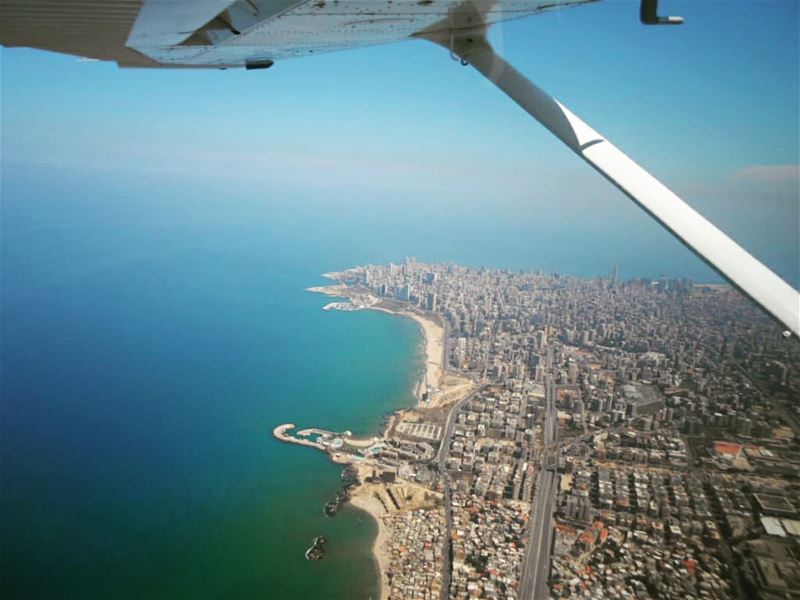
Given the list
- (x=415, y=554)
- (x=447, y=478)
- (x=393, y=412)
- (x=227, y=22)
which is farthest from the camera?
(x=393, y=412)

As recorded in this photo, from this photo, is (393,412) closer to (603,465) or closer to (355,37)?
(603,465)

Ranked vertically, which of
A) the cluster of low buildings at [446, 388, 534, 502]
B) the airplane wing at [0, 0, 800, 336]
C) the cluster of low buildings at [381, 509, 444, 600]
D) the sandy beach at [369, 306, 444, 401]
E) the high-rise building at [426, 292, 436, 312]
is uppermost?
the high-rise building at [426, 292, 436, 312]

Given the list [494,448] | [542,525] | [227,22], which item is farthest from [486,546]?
[227,22]

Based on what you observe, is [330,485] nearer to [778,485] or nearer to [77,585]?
[77,585]

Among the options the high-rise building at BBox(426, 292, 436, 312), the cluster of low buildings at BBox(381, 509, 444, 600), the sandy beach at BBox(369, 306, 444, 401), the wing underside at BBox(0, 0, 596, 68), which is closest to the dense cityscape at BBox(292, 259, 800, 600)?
the cluster of low buildings at BBox(381, 509, 444, 600)

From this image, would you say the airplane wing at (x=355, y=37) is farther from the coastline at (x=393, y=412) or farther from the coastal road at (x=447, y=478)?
the coastline at (x=393, y=412)

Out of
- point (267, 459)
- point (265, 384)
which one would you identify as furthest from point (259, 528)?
point (265, 384)

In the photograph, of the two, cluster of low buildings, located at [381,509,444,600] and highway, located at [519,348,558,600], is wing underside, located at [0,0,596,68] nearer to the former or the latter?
cluster of low buildings, located at [381,509,444,600]

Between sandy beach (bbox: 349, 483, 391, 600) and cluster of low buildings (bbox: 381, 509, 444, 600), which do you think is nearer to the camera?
cluster of low buildings (bbox: 381, 509, 444, 600)
